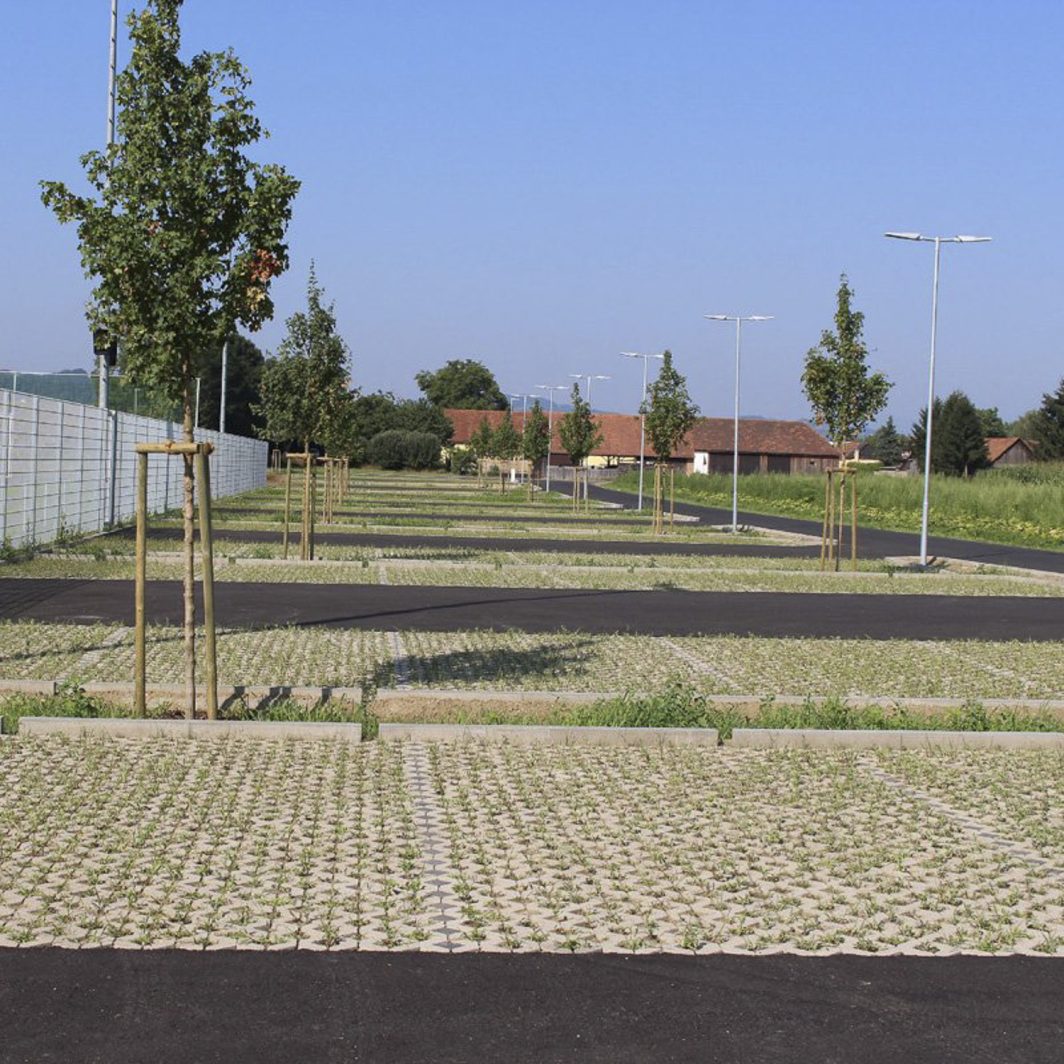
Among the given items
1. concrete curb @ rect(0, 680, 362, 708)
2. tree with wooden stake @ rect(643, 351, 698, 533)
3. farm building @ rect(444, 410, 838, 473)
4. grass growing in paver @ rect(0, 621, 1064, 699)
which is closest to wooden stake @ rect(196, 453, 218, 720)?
concrete curb @ rect(0, 680, 362, 708)

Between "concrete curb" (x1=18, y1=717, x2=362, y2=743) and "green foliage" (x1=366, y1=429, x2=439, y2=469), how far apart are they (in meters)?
122

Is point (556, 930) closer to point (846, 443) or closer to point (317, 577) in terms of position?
point (317, 577)

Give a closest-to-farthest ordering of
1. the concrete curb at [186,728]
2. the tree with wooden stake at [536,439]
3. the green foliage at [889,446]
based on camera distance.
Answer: the concrete curb at [186,728]
the tree with wooden stake at [536,439]
the green foliage at [889,446]

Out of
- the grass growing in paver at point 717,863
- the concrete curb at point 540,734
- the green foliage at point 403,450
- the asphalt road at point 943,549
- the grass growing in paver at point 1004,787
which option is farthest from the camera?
the green foliage at point 403,450

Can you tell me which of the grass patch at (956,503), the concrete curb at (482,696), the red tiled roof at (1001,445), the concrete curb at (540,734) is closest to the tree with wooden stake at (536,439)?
the grass patch at (956,503)

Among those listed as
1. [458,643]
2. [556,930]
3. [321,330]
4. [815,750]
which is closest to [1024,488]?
[321,330]

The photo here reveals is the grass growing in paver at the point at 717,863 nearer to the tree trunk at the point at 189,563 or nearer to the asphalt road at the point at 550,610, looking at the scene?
the tree trunk at the point at 189,563

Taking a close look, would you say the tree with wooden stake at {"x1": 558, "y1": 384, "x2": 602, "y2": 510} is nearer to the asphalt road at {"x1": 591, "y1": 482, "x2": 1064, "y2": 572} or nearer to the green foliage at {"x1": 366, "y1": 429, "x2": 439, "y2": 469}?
the asphalt road at {"x1": 591, "y1": 482, "x2": 1064, "y2": 572}

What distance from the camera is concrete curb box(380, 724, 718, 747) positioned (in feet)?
35.3

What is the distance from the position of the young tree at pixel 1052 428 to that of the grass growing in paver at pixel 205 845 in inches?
3474

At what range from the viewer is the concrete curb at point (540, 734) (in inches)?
423

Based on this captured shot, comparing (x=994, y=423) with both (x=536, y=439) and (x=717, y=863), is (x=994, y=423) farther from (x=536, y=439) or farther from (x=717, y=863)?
(x=717, y=863)

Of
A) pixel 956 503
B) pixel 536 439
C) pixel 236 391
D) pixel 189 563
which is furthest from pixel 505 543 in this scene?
pixel 236 391

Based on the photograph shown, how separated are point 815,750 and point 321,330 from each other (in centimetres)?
1932
